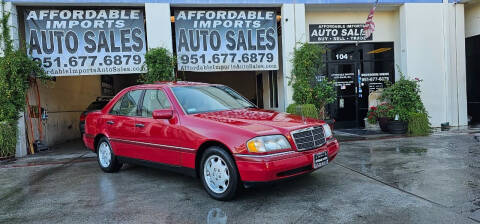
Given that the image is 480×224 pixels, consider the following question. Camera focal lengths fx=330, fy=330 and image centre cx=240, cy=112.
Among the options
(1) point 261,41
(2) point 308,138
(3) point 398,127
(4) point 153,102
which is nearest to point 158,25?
(1) point 261,41

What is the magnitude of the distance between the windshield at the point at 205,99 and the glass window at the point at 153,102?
200 millimetres

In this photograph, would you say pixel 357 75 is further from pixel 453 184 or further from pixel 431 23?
pixel 453 184

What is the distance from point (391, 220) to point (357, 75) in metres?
8.82

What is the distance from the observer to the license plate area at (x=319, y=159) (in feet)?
13.3

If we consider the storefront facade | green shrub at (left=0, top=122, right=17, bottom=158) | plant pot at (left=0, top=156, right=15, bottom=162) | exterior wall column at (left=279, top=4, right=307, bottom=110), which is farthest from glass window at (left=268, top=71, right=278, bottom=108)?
plant pot at (left=0, top=156, right=15, bottom=162)

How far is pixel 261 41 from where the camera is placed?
32.8 ft

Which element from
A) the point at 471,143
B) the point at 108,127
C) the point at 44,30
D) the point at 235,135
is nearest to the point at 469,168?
the point at 471,143

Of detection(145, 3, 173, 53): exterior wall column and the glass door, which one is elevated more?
detection(145, 3, 173, 53): exterior wall column

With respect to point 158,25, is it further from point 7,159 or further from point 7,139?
point 7,159

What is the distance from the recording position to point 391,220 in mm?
3252

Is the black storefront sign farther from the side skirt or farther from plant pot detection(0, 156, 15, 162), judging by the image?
plant pot detection(0, 156, 15, 162)

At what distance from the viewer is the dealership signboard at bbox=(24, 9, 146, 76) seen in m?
8.88

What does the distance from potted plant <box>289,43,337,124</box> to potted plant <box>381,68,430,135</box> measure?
1.76 metres

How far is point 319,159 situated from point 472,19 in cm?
1030
